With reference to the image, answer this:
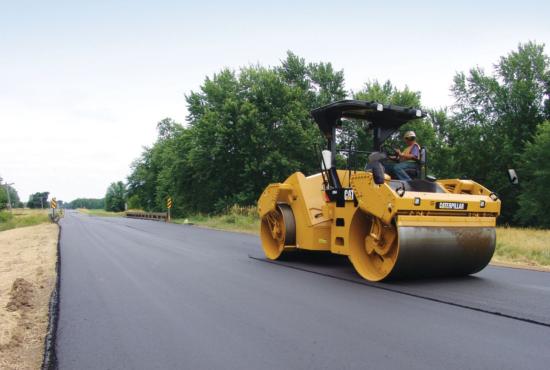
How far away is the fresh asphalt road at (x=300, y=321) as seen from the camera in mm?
3324

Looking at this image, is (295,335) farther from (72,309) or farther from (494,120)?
(494,120)

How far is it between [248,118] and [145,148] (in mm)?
34596

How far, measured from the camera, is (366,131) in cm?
750

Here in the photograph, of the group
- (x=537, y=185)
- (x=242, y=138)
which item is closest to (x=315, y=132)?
(x=242, y=138)

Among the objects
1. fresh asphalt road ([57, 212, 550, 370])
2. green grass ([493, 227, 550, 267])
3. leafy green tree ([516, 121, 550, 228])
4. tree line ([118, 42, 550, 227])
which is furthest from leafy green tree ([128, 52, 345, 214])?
fresh asphalt road ([57, 212, 550, 370])

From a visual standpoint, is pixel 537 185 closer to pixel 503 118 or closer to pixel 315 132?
pixel 503 118

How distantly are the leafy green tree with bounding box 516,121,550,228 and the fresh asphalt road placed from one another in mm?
26274

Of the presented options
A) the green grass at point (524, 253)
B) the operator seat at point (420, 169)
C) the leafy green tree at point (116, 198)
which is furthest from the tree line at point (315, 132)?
the leafy green tree at point (116, 198)

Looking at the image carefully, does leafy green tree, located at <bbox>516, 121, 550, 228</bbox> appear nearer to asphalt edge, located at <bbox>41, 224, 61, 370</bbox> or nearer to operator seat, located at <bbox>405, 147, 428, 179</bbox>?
operator seat, located at <bbox>405, 147, 428, 179</bbox>

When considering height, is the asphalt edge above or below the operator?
below

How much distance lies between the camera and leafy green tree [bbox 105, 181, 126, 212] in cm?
11219

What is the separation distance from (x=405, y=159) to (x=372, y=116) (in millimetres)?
907

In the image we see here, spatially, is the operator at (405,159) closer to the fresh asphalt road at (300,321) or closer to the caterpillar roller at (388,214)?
the caterpillar roller at (388,214)

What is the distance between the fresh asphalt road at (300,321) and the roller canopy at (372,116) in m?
2.14
